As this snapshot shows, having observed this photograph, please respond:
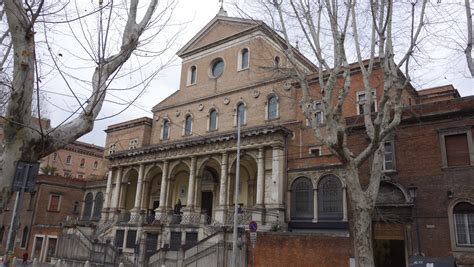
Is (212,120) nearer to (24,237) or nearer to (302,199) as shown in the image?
(302,199)

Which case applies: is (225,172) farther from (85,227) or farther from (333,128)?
(333,128)

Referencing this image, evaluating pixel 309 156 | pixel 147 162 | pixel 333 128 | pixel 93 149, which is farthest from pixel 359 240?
pixel 93 149

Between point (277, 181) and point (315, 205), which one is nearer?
point (315, 205)

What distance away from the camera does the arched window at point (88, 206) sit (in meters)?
39.7

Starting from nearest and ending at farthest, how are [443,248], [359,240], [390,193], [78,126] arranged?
[78,126], [359,240], [443,248], [390,193]

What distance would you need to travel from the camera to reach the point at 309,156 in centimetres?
2517

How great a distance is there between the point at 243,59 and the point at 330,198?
1622 cm

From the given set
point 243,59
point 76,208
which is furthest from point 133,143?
point 243,59

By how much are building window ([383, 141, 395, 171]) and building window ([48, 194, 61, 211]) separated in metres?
33.5

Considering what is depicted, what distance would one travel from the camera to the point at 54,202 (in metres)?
39.3

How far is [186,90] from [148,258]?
60.8ft

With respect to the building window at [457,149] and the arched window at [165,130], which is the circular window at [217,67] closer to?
the arched window at [165,130]

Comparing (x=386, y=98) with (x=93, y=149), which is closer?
(x=386, y=98)

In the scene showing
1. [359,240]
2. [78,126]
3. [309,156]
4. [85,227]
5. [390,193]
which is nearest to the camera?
[78,126]
